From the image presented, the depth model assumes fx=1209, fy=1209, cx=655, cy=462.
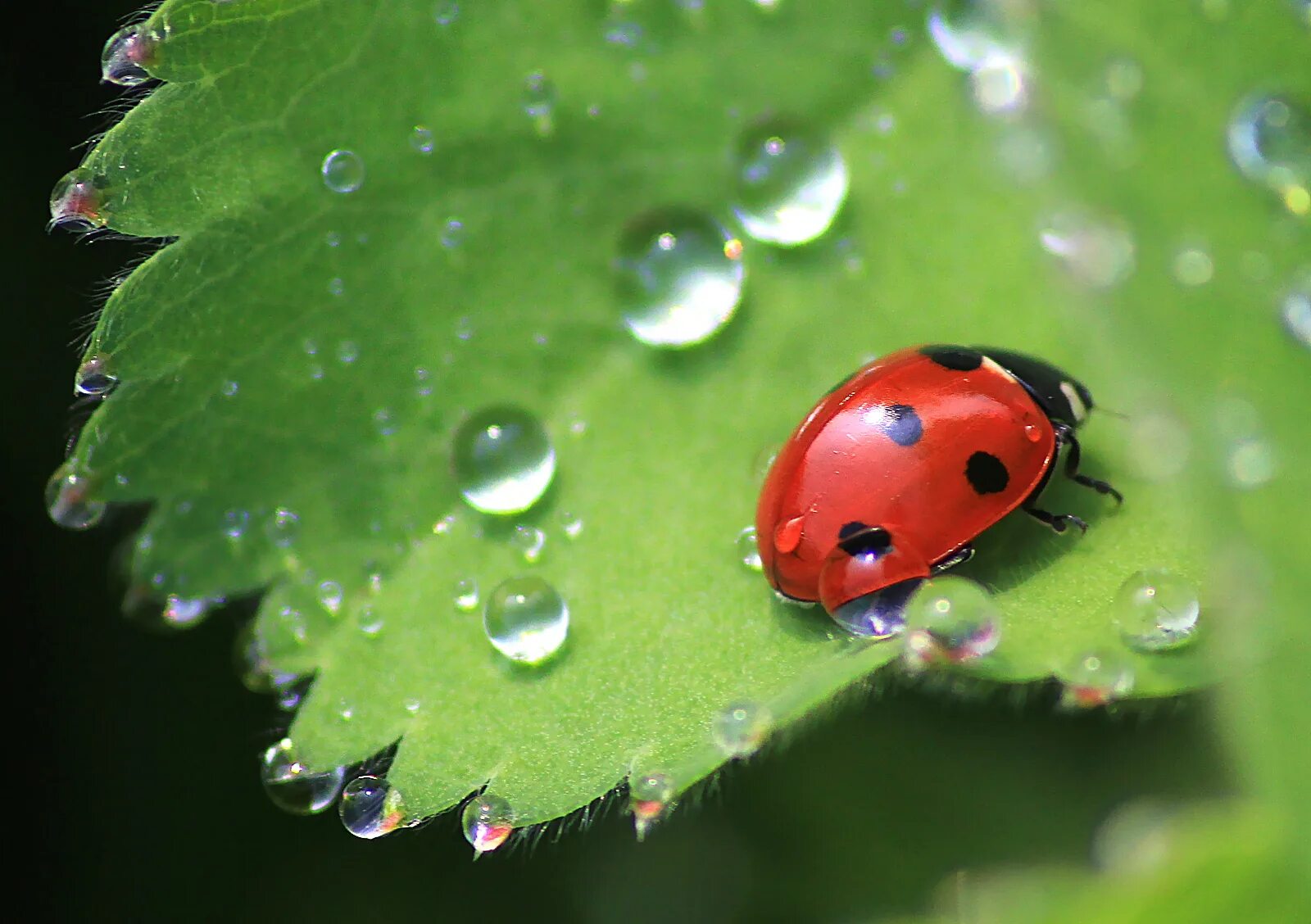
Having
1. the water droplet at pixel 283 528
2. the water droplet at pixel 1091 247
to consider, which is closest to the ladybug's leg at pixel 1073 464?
the water droplet at pixel 1091 247

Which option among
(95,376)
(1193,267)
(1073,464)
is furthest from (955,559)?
(95,376)

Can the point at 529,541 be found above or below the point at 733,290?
below

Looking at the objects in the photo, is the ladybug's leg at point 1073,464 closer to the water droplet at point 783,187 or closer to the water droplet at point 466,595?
the water droplet at point 783,187

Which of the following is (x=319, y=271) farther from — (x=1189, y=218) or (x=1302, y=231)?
(x=1302, y=231)

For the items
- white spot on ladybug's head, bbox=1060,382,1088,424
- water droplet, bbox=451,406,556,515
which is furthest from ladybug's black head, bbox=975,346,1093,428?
water droplet, bbox=451,406,556,515

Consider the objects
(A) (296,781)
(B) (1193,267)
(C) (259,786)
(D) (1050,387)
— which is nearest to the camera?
(B) (1193,267)

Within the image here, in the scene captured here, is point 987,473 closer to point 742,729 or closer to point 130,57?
point 742,729
